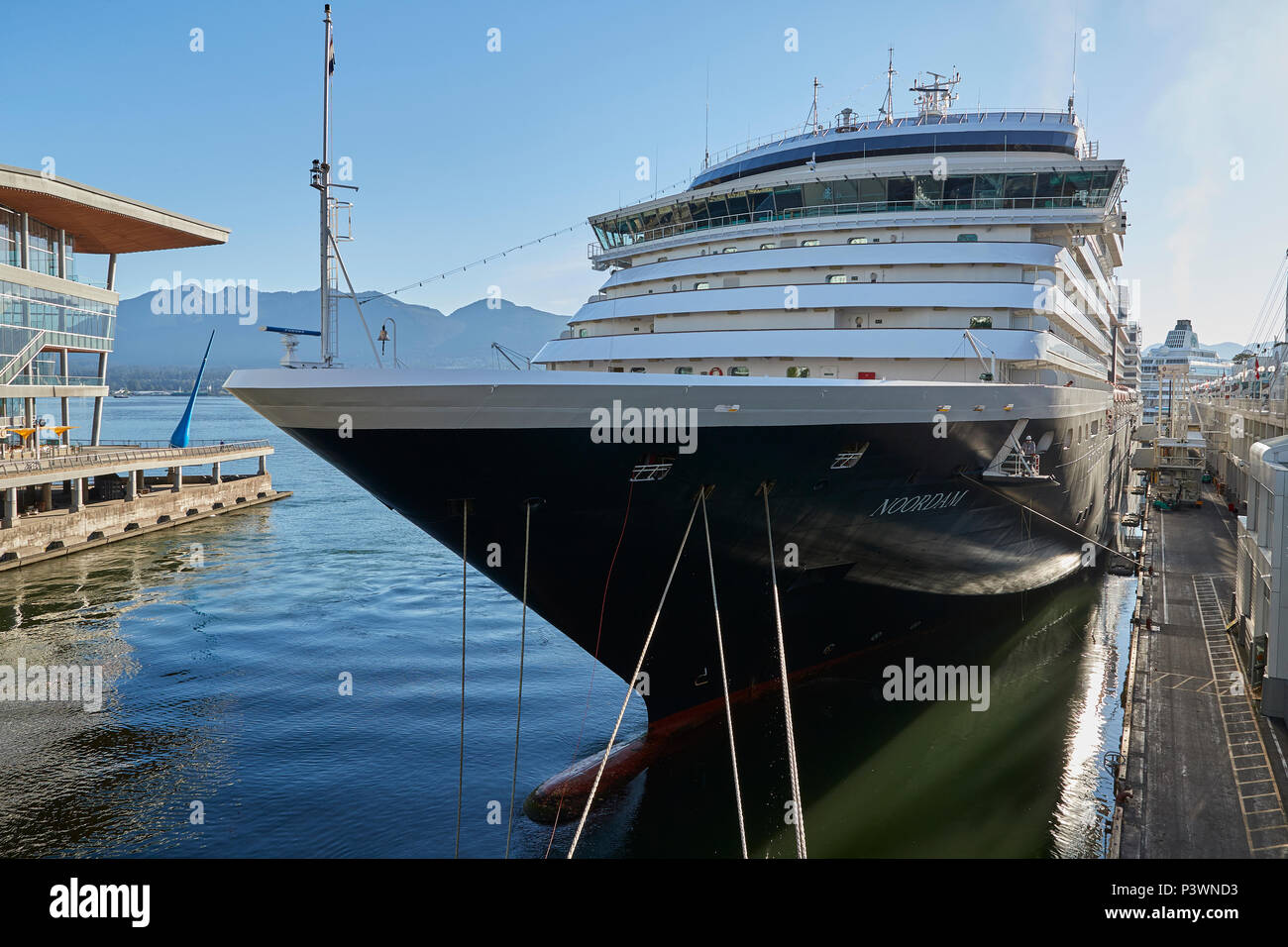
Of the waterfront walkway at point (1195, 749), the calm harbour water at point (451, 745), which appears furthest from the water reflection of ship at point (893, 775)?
the waterfront walkway at point (1195, 749)

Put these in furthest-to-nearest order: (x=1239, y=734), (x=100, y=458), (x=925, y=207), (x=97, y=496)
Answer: (x=97, y=496)
(x=100, y=458)
(x=925, y=207)
(x=1239, y=734)

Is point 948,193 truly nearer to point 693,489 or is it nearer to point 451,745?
point 693,489

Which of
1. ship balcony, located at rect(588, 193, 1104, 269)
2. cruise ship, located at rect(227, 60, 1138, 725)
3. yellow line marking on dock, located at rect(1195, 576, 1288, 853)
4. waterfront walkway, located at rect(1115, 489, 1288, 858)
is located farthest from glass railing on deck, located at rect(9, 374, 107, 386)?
yellow line marking on dock, located at rect(1195, 576, 1288, 853)

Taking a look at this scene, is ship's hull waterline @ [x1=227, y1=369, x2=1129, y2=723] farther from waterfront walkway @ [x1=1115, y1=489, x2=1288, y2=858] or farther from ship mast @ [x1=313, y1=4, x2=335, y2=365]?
waterfront walkway @ [x1=1115, y1=489, x2=1288, y2=858]

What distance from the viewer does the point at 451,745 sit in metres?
16.0

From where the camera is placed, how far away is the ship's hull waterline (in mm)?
9141

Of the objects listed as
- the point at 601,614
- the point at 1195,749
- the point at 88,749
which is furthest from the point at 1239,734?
the point at 88,749

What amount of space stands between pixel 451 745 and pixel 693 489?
825 centimetres
